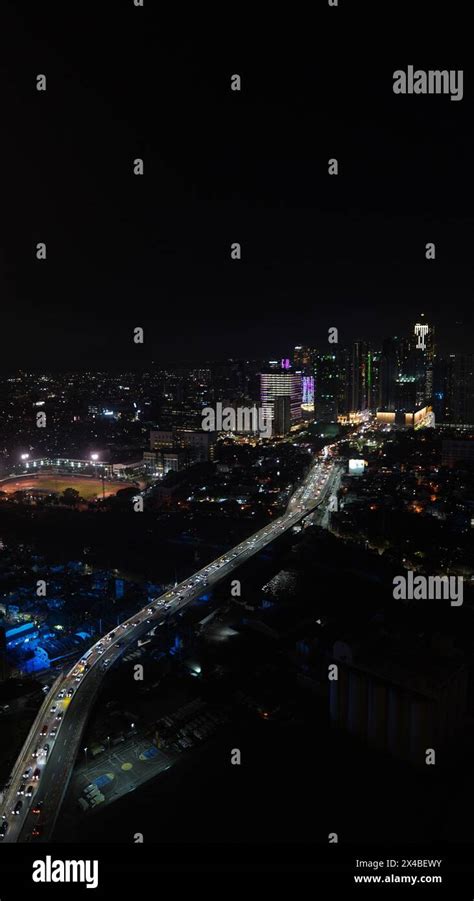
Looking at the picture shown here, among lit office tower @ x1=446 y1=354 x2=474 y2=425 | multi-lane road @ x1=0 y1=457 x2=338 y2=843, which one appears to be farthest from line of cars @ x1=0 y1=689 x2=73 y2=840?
lit office tower @ x1=446 y1=354 x2=474 y2=425

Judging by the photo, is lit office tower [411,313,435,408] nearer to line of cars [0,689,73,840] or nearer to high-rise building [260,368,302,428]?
high-rise building [260,368,302,428]

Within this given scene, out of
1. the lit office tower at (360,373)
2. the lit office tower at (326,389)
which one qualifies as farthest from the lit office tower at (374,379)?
the lit office tower at (326,389)

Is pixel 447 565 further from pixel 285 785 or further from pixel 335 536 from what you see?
pixel 285 785

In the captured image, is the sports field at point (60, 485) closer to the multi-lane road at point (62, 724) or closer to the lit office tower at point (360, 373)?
the multi-lane road at point (62, 724)

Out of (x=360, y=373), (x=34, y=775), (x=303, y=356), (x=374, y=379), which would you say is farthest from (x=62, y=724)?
(x=303, y=356)

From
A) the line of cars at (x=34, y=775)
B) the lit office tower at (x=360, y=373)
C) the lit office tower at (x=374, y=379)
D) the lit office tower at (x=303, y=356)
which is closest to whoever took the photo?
the line of cars at (x=34, y=775)

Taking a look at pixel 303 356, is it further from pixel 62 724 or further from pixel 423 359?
pixel 62 724
